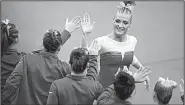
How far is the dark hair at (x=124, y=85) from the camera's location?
84.9 inches

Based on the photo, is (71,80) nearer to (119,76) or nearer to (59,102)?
(59,102)

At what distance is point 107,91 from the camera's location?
2.28 metres

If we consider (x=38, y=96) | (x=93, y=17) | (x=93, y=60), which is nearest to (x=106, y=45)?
(x=93, y=60)

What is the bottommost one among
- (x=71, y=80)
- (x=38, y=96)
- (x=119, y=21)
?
(x=38, y=96)

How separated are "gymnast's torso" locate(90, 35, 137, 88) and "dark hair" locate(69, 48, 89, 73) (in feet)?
2.55

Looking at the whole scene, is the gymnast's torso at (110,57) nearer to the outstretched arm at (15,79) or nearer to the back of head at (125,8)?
the back of head at (125,8)

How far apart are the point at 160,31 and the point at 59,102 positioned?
2.89 meters

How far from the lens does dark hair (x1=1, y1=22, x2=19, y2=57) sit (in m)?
2.77

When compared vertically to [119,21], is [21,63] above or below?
below

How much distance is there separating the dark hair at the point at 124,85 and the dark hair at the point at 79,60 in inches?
10.4

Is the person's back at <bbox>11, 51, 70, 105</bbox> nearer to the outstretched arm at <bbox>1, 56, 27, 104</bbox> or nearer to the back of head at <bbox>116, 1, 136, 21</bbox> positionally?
the outstretched arm at <bbox>1, 56, 27, 104</bbox>

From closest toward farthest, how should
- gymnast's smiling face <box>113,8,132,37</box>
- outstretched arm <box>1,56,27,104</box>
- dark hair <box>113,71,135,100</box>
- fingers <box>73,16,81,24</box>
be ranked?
Answer: 1. dark hair <box>113,71,135,100</box>
2. outstretched arm <box>1,56,27,104</box>
3. fingers <box>73,16,81,24</box>
4. gymnast's smiling face <box>113,8,132,37</box>

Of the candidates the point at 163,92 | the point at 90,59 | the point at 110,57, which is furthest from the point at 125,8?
the point at 163,92

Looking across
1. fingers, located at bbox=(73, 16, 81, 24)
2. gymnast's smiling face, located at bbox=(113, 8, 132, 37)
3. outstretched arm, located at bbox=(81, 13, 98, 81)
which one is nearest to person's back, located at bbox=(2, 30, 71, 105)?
outstretched arm, located at bbox=(81, 13, 98, 81)
